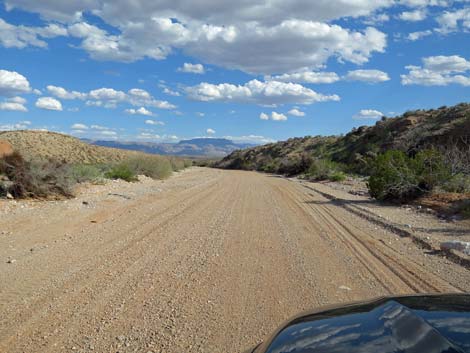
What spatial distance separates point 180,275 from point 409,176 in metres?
12.5

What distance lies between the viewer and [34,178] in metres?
14.8

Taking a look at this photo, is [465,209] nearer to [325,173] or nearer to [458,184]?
[458,184]

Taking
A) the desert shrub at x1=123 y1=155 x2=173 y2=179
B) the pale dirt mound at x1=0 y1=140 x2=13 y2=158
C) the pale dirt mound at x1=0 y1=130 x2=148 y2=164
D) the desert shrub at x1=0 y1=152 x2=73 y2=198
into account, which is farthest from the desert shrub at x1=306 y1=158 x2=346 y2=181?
the pale dirt mound at x1=0 y1=130 x2=148 y2=164

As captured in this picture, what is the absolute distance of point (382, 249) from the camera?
9039mm

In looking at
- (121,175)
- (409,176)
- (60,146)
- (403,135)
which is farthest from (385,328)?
(60,146)

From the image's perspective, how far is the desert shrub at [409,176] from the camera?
1661 cm

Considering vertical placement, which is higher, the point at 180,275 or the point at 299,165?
the point at 299,165

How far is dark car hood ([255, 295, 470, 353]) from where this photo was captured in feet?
7.46

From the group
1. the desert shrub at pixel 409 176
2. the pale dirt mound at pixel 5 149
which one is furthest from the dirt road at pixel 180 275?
the desert shrub at pixel 409 176

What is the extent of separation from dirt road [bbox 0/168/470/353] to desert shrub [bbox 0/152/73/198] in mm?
1877

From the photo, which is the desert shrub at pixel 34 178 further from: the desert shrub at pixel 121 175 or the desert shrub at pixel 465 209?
the desert shrub at pixel 465 209

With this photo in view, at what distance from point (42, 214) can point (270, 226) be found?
20.3 ft

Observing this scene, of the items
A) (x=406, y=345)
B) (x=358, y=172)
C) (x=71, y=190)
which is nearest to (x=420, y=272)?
(x=406, y=345)

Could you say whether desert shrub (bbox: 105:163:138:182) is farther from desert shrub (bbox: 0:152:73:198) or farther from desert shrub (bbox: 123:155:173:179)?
desert shrub (bbox: 0:152:73:198)
